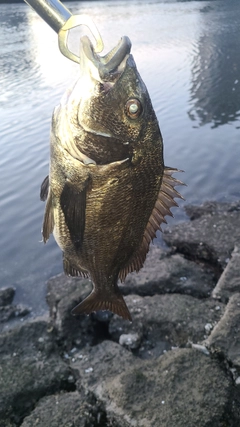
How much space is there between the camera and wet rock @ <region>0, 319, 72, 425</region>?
12.9 feet

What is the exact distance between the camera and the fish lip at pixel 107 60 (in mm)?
1939

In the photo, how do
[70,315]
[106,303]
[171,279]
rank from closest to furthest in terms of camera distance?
[106,303] < [70,315] < [171,279]

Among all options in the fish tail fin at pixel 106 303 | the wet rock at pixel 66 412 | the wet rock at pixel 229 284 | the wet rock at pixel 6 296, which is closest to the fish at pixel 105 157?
the fish tail fin at pixel 106 303

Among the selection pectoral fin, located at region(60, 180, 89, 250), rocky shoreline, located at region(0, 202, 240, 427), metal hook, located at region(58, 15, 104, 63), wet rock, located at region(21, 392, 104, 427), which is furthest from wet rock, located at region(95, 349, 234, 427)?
metal hook, located at region(58, 15, 104, 63)

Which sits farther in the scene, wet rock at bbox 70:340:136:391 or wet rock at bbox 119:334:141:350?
wet rock at bbox 119:334:141:350

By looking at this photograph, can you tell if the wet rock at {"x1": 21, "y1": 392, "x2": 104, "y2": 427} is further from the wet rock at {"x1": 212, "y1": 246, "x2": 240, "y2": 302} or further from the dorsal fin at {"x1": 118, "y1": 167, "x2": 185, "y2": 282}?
the wet rock at {"x1": 212, "y1": 246, "x2": 240, "y2": 302}

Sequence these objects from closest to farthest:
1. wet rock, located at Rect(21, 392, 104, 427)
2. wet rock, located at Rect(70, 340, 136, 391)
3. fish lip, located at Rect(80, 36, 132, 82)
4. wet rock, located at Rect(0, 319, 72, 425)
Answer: fish lip, located at Rect(80, 36, 132, 82), wet rock, located at Rect(21, 392, 104, 427), wet rock, located at Rect(0, 319, 72, 425), wet rock, located at Rect(70, 340, 136, 391)

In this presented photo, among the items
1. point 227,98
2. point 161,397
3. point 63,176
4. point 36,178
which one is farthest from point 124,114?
point 227,98

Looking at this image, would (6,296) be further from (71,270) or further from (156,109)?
(156,109)

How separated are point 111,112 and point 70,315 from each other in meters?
3.38

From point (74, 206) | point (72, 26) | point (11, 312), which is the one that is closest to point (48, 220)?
point (74, 206)

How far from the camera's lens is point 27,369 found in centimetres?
426

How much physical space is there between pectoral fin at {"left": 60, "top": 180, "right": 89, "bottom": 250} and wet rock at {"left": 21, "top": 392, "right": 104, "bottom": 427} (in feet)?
7.04

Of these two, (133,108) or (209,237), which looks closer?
(133,108)
